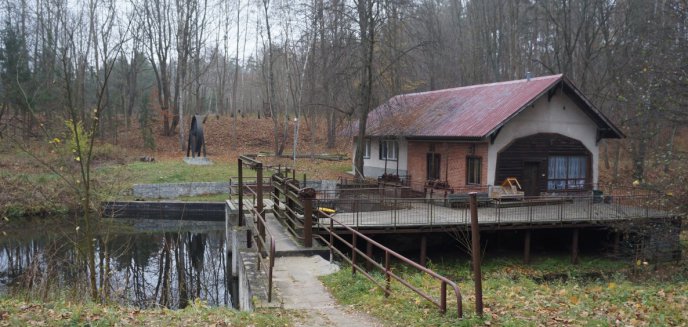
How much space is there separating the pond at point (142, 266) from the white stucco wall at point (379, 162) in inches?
363

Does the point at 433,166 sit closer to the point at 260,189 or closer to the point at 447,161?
the point at 447,161

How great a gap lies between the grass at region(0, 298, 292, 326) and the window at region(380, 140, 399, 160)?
20808 millimetres

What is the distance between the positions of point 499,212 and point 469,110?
8042mm

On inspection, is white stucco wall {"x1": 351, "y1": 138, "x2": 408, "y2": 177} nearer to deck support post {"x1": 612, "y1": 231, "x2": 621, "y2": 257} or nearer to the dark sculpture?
the dark sculpture

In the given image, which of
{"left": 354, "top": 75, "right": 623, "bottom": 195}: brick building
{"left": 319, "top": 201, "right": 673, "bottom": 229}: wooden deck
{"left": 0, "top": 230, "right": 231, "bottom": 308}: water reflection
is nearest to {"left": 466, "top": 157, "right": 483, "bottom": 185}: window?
{"left": 354, "top": 75, "right": 623, "bottom": 195}: brick building

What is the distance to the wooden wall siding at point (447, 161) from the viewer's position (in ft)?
73.9

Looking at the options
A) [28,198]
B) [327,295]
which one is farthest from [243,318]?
[28,198]

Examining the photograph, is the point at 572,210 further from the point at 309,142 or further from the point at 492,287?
the point at 309,142

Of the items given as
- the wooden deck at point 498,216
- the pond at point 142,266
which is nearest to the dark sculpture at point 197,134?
the pond at point 142,266

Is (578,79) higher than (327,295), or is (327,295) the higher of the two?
(578,79)

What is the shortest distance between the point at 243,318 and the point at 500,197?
47.0ft

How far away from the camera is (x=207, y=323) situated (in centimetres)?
730

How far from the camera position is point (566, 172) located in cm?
2345

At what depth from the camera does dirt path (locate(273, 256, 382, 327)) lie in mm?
8039
